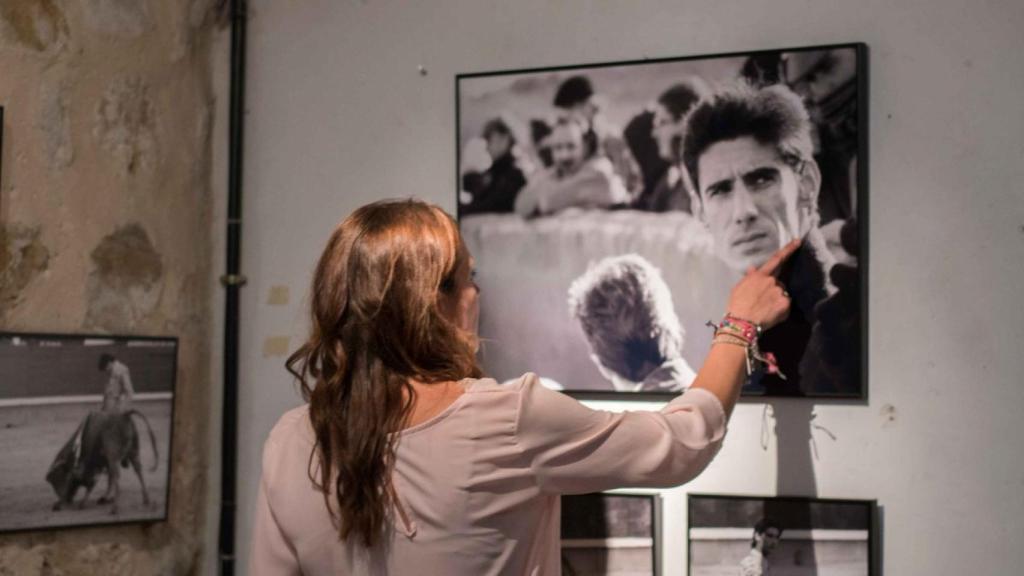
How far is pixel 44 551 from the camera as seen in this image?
1.91 metres

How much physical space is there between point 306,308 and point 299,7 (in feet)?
1.77

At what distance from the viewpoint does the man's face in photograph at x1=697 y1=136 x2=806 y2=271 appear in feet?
6.03

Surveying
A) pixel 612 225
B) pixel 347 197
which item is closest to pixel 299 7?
pixel 347 197

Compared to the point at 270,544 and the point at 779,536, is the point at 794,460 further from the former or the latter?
the point at 270,544

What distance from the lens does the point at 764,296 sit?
179 cm

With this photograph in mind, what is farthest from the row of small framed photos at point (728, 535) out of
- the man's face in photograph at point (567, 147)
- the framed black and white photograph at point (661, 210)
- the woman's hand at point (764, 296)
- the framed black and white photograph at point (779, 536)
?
the man's face in photograph at point (567, 147)

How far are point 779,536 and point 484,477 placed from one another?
0.66 meters

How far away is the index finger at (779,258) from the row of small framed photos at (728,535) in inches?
13.7

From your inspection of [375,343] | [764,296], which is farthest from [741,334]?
[375,343]

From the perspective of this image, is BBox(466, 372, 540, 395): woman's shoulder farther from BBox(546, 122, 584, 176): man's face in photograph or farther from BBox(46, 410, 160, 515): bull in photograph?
BBox(46, 410, 160, 515): bull in photograph

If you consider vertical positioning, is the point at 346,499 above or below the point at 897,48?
below

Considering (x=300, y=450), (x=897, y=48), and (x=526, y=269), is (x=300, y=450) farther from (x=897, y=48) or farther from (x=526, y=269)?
(x=897, y=48)

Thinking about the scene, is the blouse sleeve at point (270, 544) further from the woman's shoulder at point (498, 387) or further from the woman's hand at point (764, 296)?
the woman's hand at point (764, 296)

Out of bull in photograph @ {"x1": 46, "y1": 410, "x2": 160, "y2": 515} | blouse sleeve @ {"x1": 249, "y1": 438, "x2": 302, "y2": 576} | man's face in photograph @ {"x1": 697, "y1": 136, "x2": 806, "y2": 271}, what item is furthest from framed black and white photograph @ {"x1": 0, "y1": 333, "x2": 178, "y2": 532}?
man's face in photograph @ {"x1": 697, "y1": 136, "x2": 806, "y2": 271}
